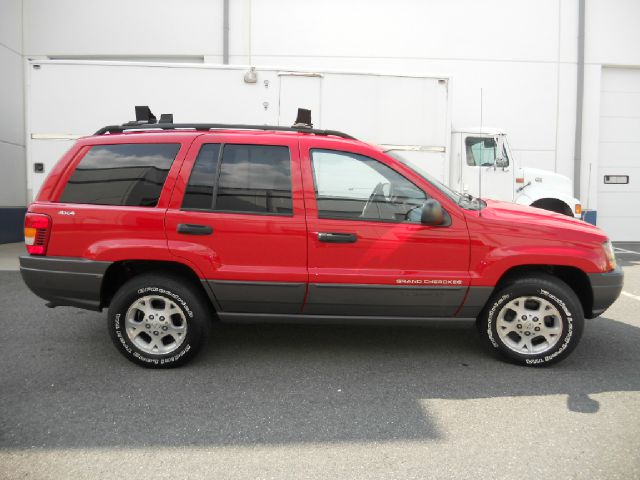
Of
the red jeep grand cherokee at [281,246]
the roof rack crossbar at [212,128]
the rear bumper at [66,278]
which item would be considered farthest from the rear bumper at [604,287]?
the rear bumper at [66,278]

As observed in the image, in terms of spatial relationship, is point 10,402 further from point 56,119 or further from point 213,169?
point 56,119

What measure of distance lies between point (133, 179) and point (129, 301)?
908mm

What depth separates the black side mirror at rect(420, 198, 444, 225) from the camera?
3740 millimetres

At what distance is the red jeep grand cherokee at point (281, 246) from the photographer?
3855mm

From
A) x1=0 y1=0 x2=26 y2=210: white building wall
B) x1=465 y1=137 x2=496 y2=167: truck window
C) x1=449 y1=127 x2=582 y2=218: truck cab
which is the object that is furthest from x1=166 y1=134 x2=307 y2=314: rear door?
x1=0 y1=0 x2=26 y2=210: white building wall

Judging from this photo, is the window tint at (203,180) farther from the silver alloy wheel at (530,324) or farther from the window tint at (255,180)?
the silver alloy wheel at (530,324)

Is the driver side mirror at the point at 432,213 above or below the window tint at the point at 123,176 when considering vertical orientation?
below

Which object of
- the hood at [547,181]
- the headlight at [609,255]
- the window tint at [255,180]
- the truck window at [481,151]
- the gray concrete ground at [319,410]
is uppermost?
the truck window at [481,151]

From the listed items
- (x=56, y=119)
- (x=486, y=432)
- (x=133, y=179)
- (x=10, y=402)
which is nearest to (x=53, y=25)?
(x=56, y=119)

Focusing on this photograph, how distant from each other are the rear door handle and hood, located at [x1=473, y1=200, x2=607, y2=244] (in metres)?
1.98

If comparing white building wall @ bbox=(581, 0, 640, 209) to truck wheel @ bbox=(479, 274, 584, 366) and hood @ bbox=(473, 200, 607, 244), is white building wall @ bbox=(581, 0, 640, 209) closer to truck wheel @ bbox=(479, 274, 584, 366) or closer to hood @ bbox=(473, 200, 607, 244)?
hood @ bbox=(473, 200, 607, 244)

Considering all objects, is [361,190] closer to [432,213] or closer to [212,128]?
[432,213]

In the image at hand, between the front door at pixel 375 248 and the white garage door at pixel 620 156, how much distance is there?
11.1 m

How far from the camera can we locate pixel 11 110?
39.1ft
